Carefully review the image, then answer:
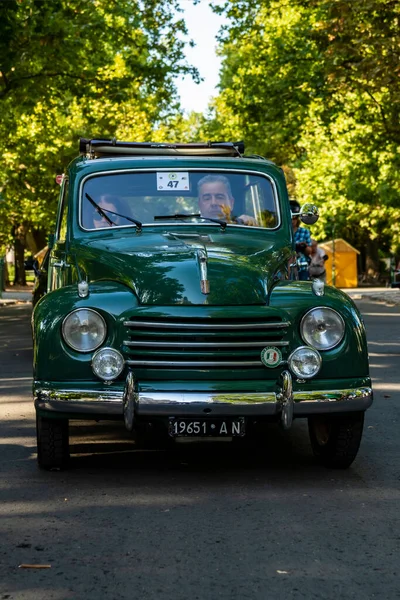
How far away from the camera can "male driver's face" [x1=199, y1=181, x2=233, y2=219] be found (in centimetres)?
834

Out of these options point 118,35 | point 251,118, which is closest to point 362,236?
point 251,118

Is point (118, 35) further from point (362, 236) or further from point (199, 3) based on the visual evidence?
point (362, 236)

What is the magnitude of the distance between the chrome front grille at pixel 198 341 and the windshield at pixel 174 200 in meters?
1.66

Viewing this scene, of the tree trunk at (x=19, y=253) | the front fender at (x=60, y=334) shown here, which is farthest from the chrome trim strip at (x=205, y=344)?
the tree trunk at (x=19, y=253)

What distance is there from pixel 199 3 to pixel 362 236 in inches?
1508

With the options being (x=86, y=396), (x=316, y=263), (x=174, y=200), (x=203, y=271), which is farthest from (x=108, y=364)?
(x=316, y=263)

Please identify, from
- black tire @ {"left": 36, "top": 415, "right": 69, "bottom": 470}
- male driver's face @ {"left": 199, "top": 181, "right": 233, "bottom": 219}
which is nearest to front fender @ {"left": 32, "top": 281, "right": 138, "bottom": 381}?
black tire @ {"left": 36, "top": 415, "right": 69, "bottom": 470}

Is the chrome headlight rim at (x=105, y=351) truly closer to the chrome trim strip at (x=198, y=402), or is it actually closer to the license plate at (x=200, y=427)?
the chrome trim strip at (x=198, y=402)

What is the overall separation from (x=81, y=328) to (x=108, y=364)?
0.87 ft

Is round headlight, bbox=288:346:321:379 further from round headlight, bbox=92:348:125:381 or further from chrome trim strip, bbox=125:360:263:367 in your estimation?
round headlight, bbox=92:348:125:381

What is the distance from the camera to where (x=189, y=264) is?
697cm

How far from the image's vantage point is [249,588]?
452 cm

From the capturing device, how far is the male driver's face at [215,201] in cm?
834

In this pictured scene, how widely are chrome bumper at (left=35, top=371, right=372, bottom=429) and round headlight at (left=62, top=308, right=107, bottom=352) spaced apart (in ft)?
0.94
